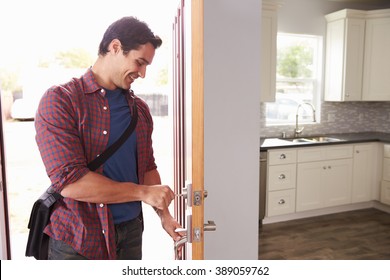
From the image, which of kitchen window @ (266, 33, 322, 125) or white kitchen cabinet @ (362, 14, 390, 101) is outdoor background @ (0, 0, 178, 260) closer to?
kitchen window @ (266, 33, 322, 125)

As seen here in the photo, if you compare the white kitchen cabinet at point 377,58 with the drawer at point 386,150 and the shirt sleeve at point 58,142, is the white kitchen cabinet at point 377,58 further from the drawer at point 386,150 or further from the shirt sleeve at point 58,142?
the shirt sleeve at point 58,142

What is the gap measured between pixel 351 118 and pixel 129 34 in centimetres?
421

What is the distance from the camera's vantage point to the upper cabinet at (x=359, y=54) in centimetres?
425

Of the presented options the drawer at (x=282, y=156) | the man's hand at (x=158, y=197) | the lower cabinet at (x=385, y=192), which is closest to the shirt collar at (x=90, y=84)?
the man's hand at (x=158, y=197)

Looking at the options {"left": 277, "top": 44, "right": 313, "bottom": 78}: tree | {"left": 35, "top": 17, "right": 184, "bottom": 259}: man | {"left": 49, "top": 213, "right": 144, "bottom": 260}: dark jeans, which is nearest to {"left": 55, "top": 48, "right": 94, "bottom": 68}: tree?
{"left": 277, "top": 44, "right": 313, "bottom": 78}: tree

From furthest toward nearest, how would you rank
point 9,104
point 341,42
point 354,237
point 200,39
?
point 9,104 → point 341,42 → point 354,237 → point 200,39

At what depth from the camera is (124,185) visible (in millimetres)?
1227

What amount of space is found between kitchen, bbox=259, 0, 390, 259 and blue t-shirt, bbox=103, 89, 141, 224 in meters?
2.34

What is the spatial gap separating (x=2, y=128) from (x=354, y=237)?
326 centimetres

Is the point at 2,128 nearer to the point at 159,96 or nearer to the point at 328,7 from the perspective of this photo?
the point at 328,7

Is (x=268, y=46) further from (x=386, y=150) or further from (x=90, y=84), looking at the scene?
(x=90, y=84)

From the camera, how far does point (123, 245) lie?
4.73 feet

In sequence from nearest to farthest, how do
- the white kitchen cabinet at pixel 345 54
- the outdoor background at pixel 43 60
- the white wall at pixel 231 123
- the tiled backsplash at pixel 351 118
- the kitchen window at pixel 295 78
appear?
the white wall at pixel 231 123 → the white kitchen cabinet at pixel 345 54 → the kitchen window at pixel 295 78 → the tiled backsplash at pixel 351 118 → the outdoor background at pixel 43 60
